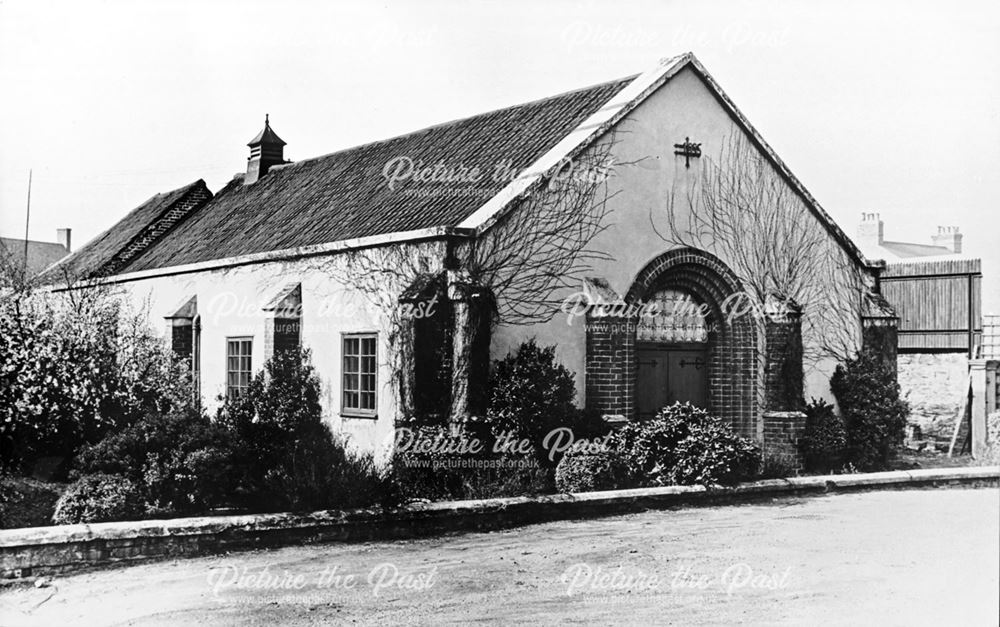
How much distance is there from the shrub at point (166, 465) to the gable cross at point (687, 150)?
950 centimetres

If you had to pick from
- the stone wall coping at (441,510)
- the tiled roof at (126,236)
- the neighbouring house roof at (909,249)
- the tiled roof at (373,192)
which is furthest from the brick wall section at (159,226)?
the neighbouring house roof at (909,249)

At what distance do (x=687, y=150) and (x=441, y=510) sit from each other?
870 cm

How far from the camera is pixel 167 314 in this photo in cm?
2055

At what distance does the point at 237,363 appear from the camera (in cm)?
1920

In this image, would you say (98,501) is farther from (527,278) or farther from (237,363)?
(237,363)

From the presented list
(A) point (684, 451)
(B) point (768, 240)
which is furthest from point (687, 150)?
(A) point (684, 451)

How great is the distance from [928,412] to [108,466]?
1801 centimetres

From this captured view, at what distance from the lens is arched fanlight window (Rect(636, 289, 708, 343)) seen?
16.9m

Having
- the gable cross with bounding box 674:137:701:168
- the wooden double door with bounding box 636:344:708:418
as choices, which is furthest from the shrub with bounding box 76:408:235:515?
the gable cross with bounding box 674:137:701:168

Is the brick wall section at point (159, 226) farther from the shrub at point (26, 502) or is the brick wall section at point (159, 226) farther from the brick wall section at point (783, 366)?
the brick wall section at point (783, 366)

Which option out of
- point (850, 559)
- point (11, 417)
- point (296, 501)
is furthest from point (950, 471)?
point (11, 417)

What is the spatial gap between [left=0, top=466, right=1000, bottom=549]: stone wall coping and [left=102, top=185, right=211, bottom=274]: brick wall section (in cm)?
1580

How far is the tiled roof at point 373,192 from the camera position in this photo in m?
16.4

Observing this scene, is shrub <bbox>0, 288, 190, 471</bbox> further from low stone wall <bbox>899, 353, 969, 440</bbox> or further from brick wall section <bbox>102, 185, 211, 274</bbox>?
low stone wall <bbox>899, 353, 969, 440</bbox>
